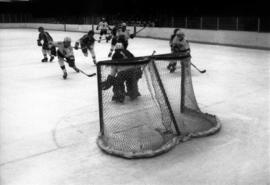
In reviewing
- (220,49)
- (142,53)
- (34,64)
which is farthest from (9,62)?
(220,49)

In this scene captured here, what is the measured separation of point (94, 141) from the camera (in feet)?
15.9

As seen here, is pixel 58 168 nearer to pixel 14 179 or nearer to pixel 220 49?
pixel 14 179

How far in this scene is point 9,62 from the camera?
42.2 feet

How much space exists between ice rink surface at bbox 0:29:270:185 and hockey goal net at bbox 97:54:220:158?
17 centimetres

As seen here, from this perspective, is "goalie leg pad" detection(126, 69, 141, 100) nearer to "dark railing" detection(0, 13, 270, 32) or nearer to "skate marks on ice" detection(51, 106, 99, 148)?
"skate marks on ice" detection(51, 106, 99, 148)

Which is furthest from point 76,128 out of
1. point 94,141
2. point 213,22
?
point 213,22

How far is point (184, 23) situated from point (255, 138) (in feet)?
48.8

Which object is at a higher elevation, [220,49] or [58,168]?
[220,49]

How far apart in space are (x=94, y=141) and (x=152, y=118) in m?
1.14

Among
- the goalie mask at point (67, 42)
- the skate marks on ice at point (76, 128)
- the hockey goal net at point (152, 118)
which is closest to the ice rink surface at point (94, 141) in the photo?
the skate marks on ice at point (76, 128)

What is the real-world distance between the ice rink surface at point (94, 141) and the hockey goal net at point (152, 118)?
0.57 feet

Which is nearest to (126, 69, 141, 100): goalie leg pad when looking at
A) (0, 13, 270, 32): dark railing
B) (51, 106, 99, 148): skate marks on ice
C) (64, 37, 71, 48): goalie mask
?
(51, 106, 99, 148): skate marks on ice

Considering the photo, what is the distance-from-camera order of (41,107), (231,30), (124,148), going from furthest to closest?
(231,30), (41,107), (124,148)

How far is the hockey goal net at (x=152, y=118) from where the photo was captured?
15.1 feet
